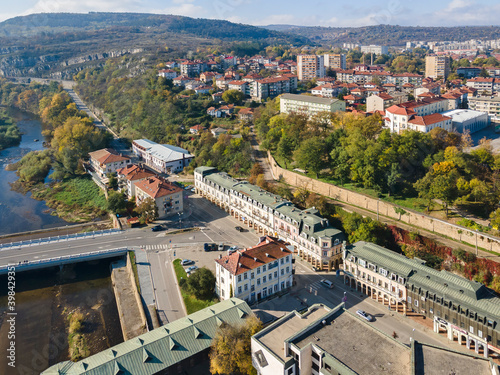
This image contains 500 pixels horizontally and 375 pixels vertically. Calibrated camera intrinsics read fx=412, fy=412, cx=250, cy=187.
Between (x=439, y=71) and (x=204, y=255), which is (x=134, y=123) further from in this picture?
(x=439, y=71)

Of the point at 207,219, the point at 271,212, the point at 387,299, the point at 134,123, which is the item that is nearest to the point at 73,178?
the point at 134,123

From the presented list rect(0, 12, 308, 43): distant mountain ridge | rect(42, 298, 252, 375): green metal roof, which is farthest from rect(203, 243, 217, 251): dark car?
rect(0, 12, 308, 43): distant mountain ridge

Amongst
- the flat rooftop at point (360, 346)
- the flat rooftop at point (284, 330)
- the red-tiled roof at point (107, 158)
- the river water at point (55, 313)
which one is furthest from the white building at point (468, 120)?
the red-tiled roof at point (107, 158)

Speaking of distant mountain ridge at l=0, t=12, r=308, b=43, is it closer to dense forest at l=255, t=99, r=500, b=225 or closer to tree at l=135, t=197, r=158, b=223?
dense forest at l=255, t=99, r=500, b=225

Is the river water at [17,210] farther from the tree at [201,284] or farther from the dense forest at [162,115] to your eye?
the tree at [201,284]

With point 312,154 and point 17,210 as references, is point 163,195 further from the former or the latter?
point 17,210

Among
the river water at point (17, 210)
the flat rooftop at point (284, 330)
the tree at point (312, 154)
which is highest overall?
the tree at point (312, 154)
